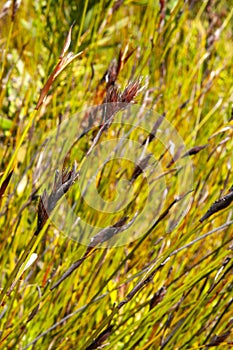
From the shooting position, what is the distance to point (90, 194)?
1182 millimetres

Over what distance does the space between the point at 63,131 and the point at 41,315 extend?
53 centimetres

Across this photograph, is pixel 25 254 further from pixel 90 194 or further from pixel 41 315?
pixel 90 194

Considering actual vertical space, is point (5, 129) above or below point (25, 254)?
above

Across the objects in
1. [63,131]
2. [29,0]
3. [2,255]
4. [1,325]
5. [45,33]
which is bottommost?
[1,325]

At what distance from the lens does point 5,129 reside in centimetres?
150

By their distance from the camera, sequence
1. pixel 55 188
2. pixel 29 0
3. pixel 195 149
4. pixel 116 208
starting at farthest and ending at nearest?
pixel 29 0 → pixel 116 208 → pixel 195 149 → pixel 55 188

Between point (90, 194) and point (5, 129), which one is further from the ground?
point (5, 129)

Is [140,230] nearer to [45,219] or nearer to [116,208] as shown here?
[116,208]

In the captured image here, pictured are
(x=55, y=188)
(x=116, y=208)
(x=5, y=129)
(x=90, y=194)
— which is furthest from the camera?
(x=5, y=129)

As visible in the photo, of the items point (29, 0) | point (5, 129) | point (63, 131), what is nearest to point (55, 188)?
point (63, 131)

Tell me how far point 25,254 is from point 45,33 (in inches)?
45.5

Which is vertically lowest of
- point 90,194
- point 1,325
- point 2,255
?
point 1,325

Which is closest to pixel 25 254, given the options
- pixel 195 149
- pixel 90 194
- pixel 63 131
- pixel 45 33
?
pixel 195 149

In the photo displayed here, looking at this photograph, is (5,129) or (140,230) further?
(5,129)
